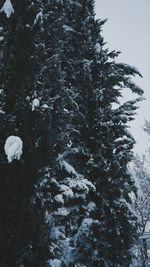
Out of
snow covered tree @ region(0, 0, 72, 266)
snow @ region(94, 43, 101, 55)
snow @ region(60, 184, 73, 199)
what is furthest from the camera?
snow @ region(94, 43, 101, 55)

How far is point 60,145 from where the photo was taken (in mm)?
5699

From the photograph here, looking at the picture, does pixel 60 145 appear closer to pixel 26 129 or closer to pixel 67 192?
pixel 67 192

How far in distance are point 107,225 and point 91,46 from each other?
6.44 meters

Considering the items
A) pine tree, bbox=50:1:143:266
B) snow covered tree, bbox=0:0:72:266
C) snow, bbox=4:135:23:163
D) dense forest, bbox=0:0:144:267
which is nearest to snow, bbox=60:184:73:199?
dense forest, bbox=0:0:144:267

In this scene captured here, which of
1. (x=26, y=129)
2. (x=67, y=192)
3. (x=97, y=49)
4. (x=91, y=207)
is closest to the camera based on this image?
(x=26, y=129)

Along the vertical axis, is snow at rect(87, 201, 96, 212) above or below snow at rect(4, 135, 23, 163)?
below

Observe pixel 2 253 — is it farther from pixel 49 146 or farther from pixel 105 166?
pixel 105 166

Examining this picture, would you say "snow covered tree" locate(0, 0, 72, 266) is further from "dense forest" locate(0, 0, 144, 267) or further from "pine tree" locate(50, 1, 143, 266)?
"pine tree" locate(50, 1, 143, 266)

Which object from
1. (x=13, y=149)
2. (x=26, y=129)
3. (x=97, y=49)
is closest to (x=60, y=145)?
(x=26, y=129)

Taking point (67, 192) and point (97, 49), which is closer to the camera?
point (67, 192)

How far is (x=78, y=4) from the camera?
9.33m

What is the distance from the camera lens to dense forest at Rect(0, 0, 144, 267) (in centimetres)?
373

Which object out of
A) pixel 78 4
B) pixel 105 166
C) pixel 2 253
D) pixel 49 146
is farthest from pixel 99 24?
pixel 2 253

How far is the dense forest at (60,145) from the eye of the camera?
3.73 meters
